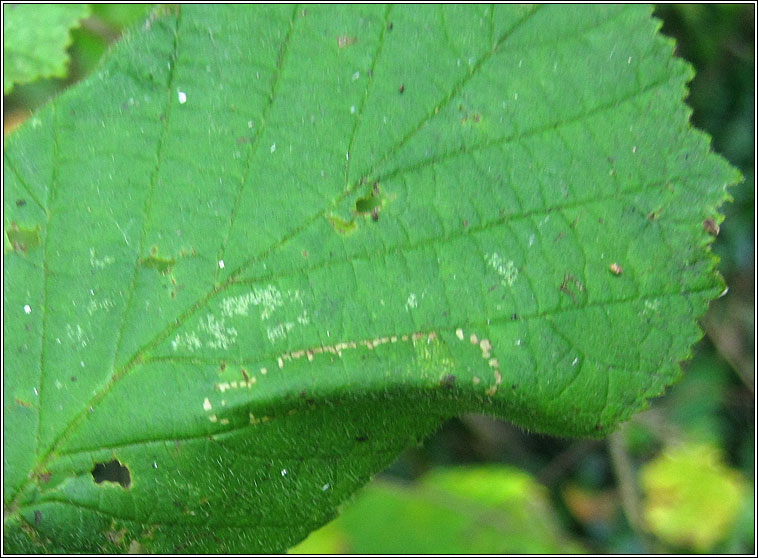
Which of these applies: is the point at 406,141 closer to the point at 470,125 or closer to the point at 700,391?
the point at 470,125

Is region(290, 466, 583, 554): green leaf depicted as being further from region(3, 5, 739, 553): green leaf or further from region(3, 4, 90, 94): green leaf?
region(3, 4, 90, 94): green leaf

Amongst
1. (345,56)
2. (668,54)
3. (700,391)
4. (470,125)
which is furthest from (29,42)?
(700,391)

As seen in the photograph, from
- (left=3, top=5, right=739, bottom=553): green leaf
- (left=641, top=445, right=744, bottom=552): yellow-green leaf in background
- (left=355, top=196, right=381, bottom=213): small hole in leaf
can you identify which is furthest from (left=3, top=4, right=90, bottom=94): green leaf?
(left=641, top=445, right=744, bottom=552): yellow-green leaf in background

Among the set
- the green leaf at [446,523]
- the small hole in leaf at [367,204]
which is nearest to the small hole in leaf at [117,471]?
the small hole in leaf at [367,204]

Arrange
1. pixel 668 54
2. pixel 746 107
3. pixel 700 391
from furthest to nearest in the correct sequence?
pixel 700 391, pixel 746 107, pixel 668 54

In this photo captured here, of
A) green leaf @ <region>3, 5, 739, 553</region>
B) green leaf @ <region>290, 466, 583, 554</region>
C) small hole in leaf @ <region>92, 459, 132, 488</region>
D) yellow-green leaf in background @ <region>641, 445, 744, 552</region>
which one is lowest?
yellow-green leaf in background @ <region>641, 445, 744, 552</region>

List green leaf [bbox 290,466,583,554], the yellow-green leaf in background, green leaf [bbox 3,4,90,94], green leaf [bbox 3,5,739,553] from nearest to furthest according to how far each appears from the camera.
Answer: green leaf [bbox 3,5,739,553] → green leaf [bbox 3,4,90,94] → green leaf [bbox 290,466,583,554] → the yellow-green leaf in background

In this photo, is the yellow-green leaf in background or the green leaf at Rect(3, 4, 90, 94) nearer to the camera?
the green leaf at Rect(3, 4, 90, 94)

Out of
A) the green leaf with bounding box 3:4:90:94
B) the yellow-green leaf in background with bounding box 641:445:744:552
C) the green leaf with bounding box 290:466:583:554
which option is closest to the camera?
the green leaf with bounding box 3:4:90:94
